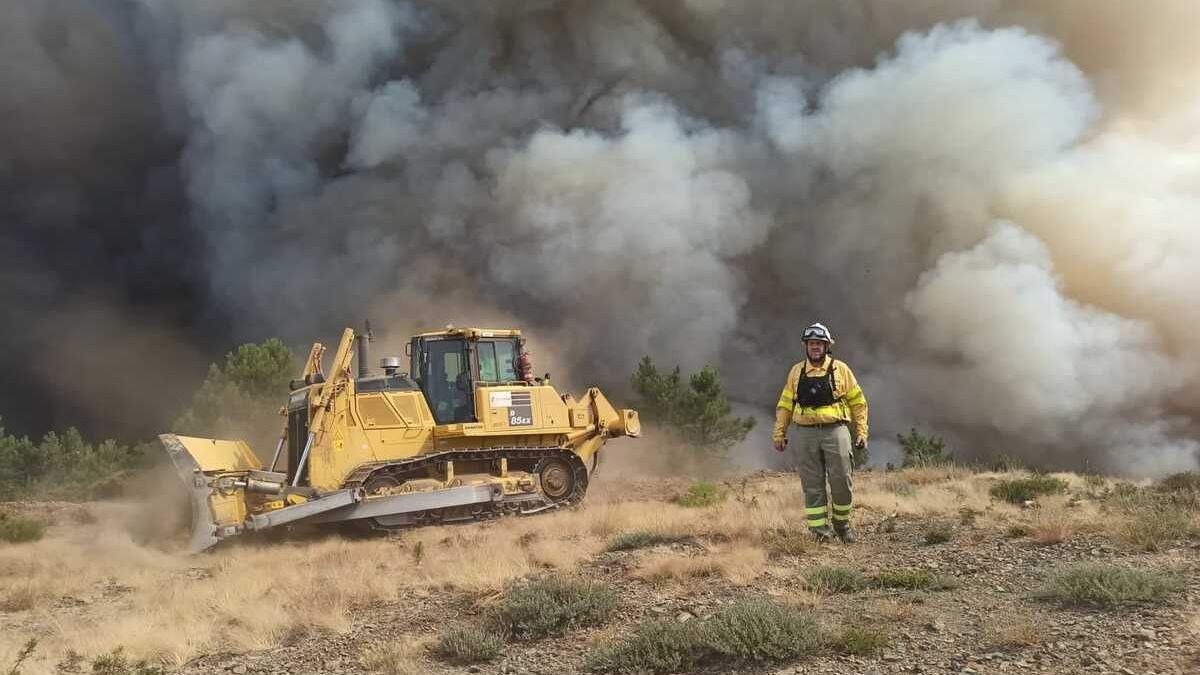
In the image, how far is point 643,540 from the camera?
31.5ft

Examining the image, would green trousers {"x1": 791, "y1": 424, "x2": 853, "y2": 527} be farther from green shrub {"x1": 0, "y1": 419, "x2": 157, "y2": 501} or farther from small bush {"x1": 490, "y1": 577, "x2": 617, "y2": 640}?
green shrub {"x1": 0, "y1": 419, "x2": 157, "y2": 501}

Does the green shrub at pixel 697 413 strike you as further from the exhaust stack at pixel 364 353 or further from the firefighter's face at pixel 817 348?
the firefighter's face at pixel 817 348

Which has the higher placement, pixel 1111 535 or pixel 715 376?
pixel 715 376

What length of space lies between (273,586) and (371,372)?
680 centimetres

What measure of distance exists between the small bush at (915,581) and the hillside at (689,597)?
0.02 meters

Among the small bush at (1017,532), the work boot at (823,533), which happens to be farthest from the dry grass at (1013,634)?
the work boot at (823,533)

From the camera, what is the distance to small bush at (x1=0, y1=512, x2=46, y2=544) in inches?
565

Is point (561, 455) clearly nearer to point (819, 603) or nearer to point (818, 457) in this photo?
point (818, 457)

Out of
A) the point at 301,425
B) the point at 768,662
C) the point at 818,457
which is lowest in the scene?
the point at 768,662

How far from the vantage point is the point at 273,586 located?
359 inches

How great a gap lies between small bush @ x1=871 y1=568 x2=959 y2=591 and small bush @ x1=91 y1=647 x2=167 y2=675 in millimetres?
5052

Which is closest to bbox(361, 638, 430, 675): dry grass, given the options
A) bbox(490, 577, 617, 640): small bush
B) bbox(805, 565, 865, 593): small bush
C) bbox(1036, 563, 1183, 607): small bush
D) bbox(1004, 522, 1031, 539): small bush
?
bbox(490, 577, 617, 640): small bush

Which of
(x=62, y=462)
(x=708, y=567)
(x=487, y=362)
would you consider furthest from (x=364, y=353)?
(x=62, y=462)

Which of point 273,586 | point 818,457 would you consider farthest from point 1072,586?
point 273,586
